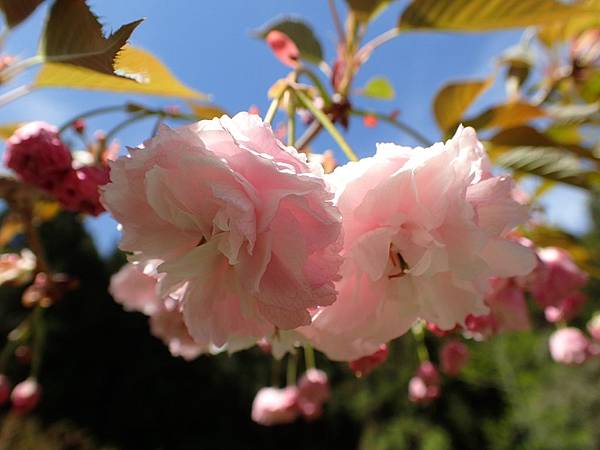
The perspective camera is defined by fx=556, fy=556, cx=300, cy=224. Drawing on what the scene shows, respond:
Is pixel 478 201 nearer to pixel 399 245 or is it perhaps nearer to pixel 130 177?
pixel 399 245

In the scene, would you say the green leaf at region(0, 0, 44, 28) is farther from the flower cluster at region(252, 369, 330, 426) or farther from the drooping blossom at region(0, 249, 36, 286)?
the flower cluster at region(252, 369, 330, 426)

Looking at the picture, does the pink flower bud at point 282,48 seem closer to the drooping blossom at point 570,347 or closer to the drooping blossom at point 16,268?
the drooping blossom at point 16,268

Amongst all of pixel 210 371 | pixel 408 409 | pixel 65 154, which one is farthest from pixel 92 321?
pixel 65 154

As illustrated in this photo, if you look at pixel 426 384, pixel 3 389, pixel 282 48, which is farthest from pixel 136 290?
pixel 426 384

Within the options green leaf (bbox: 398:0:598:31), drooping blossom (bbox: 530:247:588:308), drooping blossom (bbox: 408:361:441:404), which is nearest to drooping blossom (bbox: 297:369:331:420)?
drooping blossom (bbox: 408:361:441:404)

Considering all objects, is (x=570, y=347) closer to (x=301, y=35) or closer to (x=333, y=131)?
(x=301, y=35)

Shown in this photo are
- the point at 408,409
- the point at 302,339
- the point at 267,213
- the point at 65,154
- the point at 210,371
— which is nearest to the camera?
the point at 267,213
